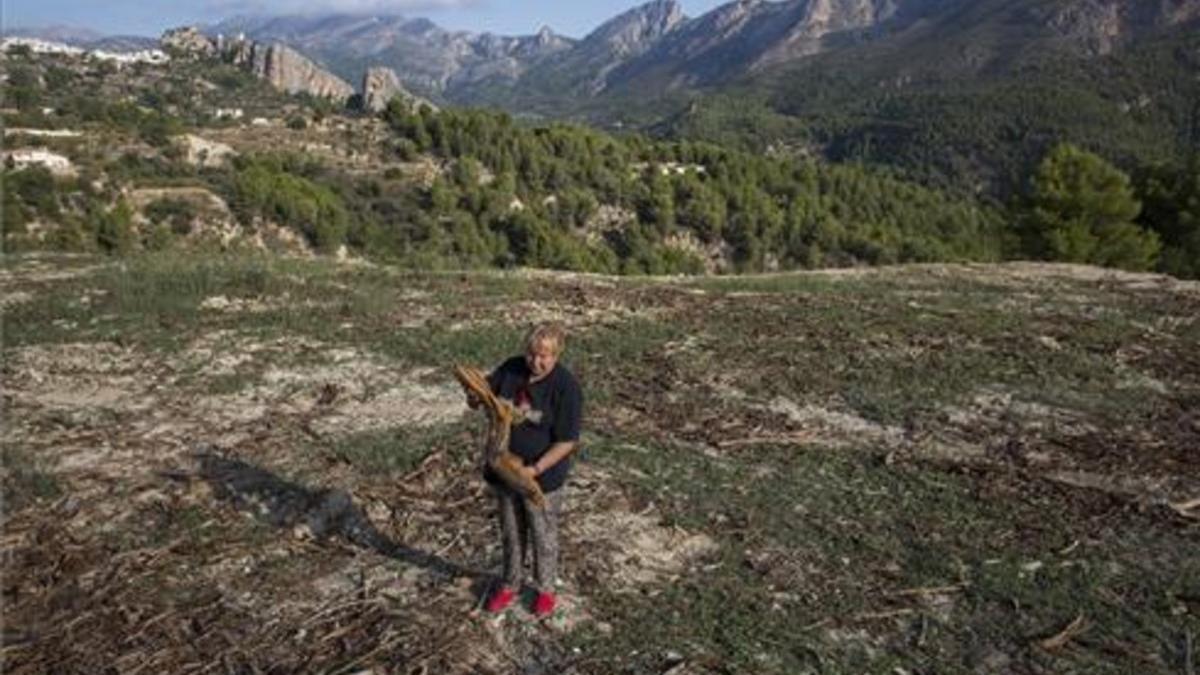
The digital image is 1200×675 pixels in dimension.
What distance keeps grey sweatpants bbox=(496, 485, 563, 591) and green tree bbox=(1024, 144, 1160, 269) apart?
42297 millimetres

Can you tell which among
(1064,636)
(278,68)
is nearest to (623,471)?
(1064,636)

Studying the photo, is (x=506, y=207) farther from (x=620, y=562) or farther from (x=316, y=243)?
(x=620, y=562)

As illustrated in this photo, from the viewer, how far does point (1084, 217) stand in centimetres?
4422

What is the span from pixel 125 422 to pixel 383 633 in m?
5.44

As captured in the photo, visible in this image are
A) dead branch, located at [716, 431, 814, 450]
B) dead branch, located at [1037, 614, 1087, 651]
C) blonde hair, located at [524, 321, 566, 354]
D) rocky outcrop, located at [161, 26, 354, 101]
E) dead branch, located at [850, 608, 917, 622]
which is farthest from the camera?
rocky outcrop, located at [161, 26, 354, 101]

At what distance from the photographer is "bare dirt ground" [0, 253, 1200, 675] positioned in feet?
20.6

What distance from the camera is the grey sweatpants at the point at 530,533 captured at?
250 inches

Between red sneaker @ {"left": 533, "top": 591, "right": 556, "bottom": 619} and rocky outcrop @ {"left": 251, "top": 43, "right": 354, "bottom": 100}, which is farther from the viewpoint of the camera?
rocky outcrop @ {"left": 251, "top": 43, "right": 354, "bottom": 100}

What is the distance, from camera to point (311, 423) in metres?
10.3

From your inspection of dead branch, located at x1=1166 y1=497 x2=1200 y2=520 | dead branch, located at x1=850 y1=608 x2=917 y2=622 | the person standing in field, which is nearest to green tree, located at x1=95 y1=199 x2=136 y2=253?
the person standing in field

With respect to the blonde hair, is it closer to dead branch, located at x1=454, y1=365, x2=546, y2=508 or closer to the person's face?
the person's face

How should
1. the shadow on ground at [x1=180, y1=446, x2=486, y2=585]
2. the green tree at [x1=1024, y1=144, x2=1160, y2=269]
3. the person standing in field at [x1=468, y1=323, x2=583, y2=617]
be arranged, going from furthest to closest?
the green tree at [x1=1024, y1=144, x2=1160, y2=269]
the shadow on ground at [x1=180, y1=446, x2=486, y2=585]
the person standing in field at [x1=468, y1=323, x2=583, y2=617]

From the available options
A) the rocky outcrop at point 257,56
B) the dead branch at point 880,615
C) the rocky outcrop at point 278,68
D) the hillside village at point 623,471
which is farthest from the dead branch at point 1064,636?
the rocky outcrop at point 257,56

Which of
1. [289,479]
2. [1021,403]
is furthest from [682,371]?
[289,479]
